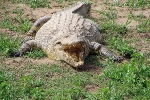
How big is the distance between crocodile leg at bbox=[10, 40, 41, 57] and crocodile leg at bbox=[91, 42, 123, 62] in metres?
1.13

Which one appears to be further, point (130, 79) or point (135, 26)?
point (135, 26)

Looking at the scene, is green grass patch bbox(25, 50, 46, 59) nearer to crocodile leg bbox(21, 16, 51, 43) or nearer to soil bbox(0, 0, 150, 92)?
soil bbox(0, 0, 150, 92)

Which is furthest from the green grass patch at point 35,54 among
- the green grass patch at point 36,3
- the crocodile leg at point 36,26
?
the green grass patch at point 36,3

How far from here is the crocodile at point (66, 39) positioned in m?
6.57

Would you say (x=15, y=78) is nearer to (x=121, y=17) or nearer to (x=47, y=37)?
(x=47, y=37)

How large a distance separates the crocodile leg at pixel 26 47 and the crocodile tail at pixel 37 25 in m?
0.79

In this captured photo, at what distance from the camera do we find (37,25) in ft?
27.3

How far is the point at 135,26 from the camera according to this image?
8805 millimetres

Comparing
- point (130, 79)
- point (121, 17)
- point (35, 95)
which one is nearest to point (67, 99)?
point (35, 95)

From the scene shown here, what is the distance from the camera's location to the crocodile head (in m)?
6.47

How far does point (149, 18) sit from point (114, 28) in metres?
1.31

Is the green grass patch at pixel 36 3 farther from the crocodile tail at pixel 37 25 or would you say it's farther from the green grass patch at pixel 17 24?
the crocodile tail at pixel 37 25

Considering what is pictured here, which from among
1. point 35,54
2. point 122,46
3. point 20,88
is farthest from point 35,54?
point 122,46

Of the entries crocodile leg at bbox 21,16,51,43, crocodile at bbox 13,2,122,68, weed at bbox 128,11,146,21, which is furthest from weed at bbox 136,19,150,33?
crocodile leg at bbox 21,16,51,43
